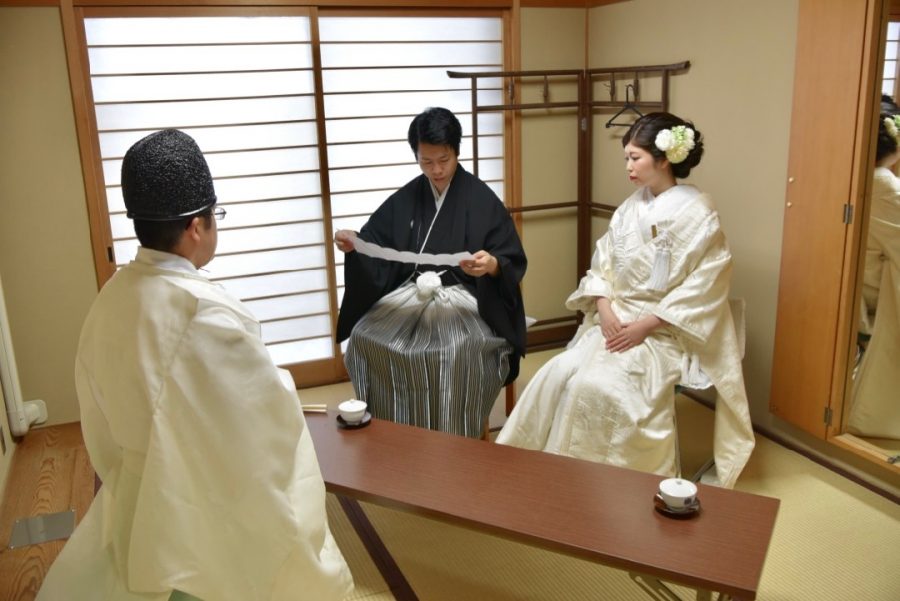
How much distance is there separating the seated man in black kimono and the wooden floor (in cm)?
125

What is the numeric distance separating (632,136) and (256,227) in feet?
6.55

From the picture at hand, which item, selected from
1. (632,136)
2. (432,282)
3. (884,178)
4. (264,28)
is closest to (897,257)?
(884,178)

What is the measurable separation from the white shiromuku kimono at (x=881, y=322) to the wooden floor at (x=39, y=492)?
3.09 metres

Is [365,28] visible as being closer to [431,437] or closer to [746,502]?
[431,437]

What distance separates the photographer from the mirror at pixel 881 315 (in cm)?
284

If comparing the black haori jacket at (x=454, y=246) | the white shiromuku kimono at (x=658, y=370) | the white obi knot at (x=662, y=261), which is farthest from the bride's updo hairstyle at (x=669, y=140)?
the black haori jacket at (x=454, y=246)

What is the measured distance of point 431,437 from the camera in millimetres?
2469

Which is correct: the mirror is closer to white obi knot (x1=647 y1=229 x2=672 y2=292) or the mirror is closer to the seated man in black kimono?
white obi knot (x1=647 y1=229 x2=672 y2=292)

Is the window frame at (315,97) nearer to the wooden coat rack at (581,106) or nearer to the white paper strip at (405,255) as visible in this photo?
the wooden coat rack at (581,106)

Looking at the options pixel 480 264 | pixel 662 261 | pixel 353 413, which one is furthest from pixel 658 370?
pixel 353 413

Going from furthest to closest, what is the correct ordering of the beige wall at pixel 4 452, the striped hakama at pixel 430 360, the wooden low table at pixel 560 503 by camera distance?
the beige wall at pixel 4 452 < the striped hakama at pixel 430 360 < the wooden low table at pixel 560 503

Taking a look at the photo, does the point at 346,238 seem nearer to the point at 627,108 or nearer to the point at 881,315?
the point at 627,108

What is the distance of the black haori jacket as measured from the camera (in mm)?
3086

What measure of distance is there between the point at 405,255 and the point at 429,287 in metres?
0.17
